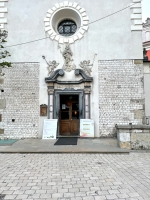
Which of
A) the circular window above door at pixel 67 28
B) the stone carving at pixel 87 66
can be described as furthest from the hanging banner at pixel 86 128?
the circular window above door at pixel 67 28

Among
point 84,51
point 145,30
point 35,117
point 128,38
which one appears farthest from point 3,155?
point 145,30

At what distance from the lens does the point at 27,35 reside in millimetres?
9609

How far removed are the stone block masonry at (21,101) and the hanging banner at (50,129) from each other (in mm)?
579

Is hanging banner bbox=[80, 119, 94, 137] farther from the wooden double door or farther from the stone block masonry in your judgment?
the stone block masonry

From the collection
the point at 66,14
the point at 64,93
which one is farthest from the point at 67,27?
the point at 64,93

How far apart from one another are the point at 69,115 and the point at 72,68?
2607 millimetres

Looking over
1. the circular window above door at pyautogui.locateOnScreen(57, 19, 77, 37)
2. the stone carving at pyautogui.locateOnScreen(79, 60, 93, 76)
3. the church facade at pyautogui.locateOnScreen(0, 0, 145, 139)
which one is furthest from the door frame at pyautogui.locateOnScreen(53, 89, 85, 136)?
the circular window above door at pyautogui.locateOnScreen(57, 19, 77, 37)

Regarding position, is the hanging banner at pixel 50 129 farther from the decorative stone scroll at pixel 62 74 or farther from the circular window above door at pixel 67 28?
the circular window above door at pixel 67 28

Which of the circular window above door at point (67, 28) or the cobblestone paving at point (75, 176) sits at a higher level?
the circular window above door at point (67, 28)

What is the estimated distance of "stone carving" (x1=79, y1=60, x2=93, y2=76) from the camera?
9.30 metres

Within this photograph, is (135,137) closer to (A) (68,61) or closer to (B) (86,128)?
(B) (86,128)

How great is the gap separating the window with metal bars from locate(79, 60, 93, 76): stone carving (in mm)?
2130

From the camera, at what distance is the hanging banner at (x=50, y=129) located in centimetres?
873

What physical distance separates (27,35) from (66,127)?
221 inches
